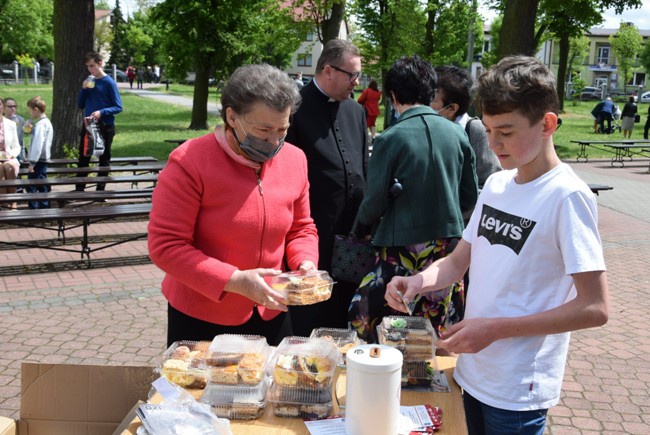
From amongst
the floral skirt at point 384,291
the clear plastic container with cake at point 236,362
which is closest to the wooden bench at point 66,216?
the floral skirt at point 384,291

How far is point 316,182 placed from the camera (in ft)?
12.6

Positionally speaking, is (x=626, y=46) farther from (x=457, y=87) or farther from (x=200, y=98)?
(x=457, y=87)

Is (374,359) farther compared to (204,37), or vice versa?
(204,37)

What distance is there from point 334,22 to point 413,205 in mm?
16864

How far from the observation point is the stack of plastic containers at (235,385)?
1921mm

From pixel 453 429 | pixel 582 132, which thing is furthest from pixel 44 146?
pixel 582 132

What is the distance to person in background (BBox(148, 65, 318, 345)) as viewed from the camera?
2.24 metres

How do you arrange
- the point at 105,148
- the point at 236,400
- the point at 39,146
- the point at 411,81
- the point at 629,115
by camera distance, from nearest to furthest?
the point at 236,400 < the point at 411,81 < the point at 39,146 < the point at 105,148 < the point at 629,115

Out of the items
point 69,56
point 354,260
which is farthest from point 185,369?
point 69,56

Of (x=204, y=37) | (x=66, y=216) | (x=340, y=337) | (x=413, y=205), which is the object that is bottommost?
(x=66, y=216)

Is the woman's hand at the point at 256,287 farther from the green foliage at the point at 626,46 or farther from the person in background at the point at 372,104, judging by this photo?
the green foliage at the point at 626,46

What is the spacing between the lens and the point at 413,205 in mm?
3324

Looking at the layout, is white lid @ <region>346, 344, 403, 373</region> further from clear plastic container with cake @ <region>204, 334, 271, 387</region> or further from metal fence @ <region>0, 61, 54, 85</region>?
metal fence @ <region>0, 61, 54, 85</region>

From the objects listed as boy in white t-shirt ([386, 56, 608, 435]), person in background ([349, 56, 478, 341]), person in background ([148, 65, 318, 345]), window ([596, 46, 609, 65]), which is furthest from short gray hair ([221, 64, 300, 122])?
window ([596, 46, 609, 65])
